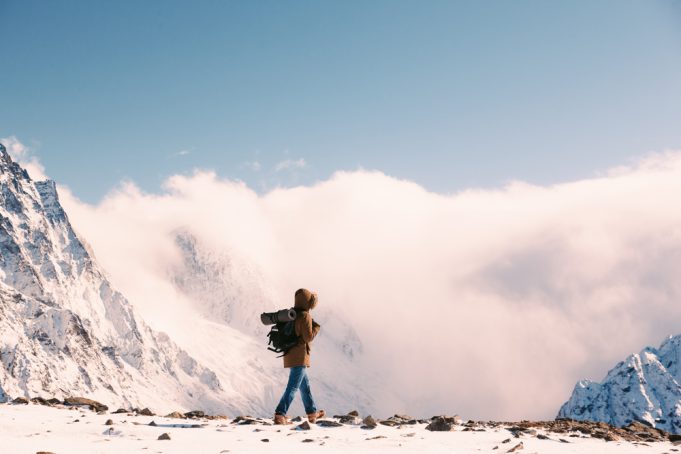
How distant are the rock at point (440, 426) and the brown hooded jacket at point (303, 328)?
361cm

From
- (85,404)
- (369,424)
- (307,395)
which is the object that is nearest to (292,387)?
(307,395)

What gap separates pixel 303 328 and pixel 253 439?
144 inches

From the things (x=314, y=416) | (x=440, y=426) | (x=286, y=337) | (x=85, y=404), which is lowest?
(x=440, y=426)

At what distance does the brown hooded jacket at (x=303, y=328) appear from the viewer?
1649cm

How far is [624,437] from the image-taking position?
16.4 m

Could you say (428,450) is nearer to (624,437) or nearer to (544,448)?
(544,448)

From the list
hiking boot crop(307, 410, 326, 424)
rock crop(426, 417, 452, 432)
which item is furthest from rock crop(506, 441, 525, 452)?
hiking boot crop(307, 410, 326, 424)

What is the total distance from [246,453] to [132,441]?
304 cm

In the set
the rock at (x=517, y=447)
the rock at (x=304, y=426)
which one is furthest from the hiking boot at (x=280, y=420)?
the rock at (x=517, y=447)

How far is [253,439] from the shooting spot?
534 inches

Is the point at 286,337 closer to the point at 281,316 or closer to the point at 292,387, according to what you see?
the point at 281,316

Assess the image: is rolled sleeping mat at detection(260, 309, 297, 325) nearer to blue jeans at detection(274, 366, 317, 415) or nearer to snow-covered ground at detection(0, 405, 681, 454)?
blue jeans at detection(274, 366, 317, 415)

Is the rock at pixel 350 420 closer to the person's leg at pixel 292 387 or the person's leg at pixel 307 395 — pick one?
the person's leg at pixel 307 395

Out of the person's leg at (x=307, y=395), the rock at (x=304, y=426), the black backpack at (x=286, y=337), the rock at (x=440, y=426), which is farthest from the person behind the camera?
the person's leg at (x=307, y=395)
